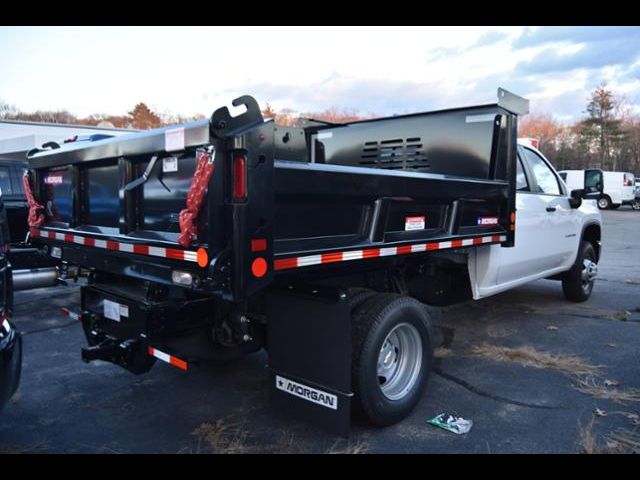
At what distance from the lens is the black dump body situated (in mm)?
2436

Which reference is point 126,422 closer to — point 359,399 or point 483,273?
point 359,399

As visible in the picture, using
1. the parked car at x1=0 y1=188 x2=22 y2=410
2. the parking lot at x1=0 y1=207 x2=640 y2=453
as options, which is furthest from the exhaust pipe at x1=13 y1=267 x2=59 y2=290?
the parked car at x1=0 y1=188 x2=22 y2=410

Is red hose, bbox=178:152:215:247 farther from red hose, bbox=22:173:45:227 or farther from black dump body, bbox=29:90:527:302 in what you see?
red hose, bbox=22:173:45:227

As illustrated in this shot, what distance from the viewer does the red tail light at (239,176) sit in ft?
7.86

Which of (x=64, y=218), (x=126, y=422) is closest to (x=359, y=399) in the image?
(x=126, y=422)

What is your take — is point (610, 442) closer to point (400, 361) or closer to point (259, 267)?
point (400, 361)

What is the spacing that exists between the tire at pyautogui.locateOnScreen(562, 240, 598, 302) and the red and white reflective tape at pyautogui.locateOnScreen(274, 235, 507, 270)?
313cm

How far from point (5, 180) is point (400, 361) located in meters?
6.86

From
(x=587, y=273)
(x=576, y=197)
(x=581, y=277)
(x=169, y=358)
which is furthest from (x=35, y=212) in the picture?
(x=587, y=273)

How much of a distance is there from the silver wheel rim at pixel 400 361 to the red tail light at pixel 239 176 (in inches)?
65.0

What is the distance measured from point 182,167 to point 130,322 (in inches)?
43.7

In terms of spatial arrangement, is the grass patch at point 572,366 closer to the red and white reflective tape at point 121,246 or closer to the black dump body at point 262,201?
the black dump body at point 262,201

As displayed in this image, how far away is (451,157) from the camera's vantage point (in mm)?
4773

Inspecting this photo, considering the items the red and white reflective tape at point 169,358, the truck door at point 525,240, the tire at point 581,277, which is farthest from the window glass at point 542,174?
the red and white reflective tape at point 169,358
